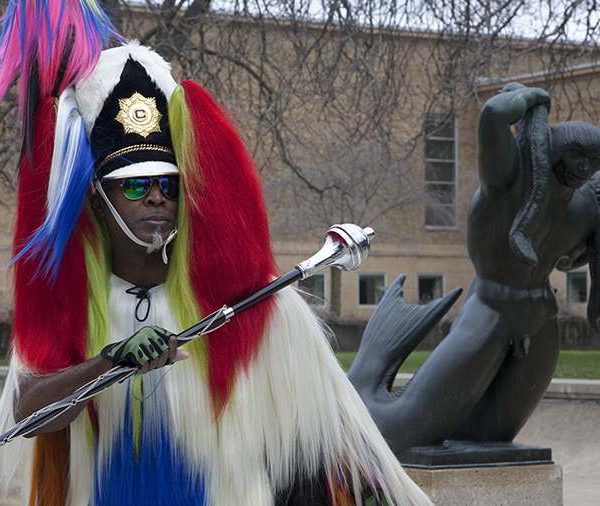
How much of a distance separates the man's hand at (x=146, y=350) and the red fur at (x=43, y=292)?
0.28 meters

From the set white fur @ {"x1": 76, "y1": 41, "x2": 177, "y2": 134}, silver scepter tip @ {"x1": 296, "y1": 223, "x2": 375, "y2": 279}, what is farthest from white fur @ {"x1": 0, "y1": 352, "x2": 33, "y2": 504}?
silver scepter tip @ {"x1": 296, "y1": 223, "x2": 375, "y2": 279}

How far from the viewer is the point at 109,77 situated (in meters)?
3.26

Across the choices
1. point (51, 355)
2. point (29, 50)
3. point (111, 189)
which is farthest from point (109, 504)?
point (29, 50)

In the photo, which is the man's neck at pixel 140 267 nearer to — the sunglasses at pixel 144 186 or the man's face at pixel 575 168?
the sunglasses at pixel 144 186

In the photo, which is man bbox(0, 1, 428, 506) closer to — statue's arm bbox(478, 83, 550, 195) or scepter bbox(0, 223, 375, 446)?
scepter bbox(0, 223, 375, 446)

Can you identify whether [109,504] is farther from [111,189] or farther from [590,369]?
[590,369]

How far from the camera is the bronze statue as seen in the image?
20.6 ft

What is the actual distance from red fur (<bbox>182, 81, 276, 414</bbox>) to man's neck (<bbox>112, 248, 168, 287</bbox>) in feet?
0.32

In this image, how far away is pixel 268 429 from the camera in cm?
326

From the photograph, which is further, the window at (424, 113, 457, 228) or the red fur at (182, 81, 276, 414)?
the window at (424, 113, 457, 228)

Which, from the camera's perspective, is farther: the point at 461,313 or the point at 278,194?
the point at 278,194

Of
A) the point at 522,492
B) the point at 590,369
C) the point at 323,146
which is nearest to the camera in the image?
the point at 522,492

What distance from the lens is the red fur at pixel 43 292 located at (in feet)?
10.4

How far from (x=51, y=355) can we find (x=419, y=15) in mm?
7410
